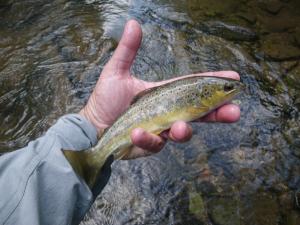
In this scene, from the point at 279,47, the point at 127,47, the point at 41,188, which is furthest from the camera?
the point at 279,47

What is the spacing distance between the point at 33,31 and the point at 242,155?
506 cm

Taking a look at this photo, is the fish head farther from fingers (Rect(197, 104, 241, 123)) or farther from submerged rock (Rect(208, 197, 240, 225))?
submerged rock (Rect(208, 197, 240, 225))

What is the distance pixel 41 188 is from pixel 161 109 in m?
1.16

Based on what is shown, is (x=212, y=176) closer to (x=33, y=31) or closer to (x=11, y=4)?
(x=33, y=31)

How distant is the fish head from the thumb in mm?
766

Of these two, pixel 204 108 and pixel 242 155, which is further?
pixel 242 155

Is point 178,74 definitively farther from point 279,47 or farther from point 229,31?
point 279,47

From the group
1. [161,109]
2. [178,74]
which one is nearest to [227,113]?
[161,109]

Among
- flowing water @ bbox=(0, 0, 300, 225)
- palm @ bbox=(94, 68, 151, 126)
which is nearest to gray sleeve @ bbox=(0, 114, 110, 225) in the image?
palm @ bbox=(94, 68, 151, 126)

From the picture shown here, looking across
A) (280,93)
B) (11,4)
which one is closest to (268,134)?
(280,93)

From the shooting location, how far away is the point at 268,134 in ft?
18.3

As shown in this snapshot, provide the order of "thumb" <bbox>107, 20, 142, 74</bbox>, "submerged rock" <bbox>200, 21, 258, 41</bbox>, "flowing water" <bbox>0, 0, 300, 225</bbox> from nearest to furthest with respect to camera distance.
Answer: "thumb" <bbox>107, 20, 142, 74</bbox> → "flowing water" <bbox>0, 0, 300, 225</bbox> → "submerged rock" <bbox>200, 21, 258, 41</bbox>

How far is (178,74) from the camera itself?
21.5 ft

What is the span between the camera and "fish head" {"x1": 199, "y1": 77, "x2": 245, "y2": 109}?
10.2 feet
